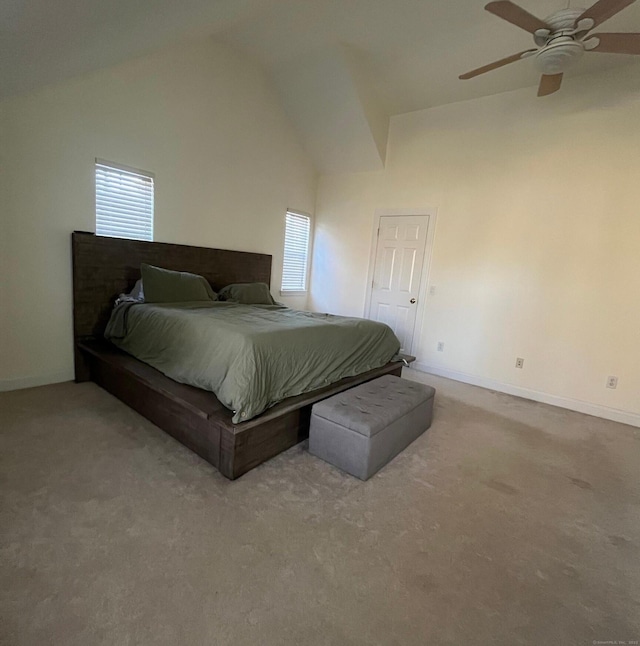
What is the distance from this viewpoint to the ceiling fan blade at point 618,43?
2062 mm

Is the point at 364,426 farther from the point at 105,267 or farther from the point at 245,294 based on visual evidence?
the point at 105,267

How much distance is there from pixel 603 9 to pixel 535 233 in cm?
216

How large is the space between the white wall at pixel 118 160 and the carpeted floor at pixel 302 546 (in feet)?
3.02

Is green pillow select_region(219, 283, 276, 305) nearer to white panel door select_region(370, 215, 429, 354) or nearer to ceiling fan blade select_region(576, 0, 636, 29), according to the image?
white panel door select_region(370, 215, 429, 354)

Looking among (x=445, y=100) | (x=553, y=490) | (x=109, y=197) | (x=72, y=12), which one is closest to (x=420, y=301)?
(x=445, y=100)

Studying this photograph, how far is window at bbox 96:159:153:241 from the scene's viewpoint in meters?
3.22

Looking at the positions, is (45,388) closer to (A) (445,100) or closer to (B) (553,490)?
(B) (553,490)

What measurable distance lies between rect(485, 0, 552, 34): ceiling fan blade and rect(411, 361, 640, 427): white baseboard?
3.27 metres

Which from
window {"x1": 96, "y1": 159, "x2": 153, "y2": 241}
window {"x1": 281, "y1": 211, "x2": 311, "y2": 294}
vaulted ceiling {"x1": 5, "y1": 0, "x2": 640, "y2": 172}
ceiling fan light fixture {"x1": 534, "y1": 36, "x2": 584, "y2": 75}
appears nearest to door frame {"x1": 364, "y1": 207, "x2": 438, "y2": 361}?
vaulted ceiling {"x1": 5, "y1": 0, "x2": 640, "y2": 172}

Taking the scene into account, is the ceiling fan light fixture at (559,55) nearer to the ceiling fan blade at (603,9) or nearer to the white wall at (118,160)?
the ceiling fan blade at (603,9)

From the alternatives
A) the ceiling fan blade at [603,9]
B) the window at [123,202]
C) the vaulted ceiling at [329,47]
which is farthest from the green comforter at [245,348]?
the ceiling fan blade at [603,9]

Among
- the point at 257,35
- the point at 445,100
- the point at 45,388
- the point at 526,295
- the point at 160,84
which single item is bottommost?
the point at 45,388

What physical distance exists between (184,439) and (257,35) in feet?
13.6

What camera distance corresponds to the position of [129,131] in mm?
3287
